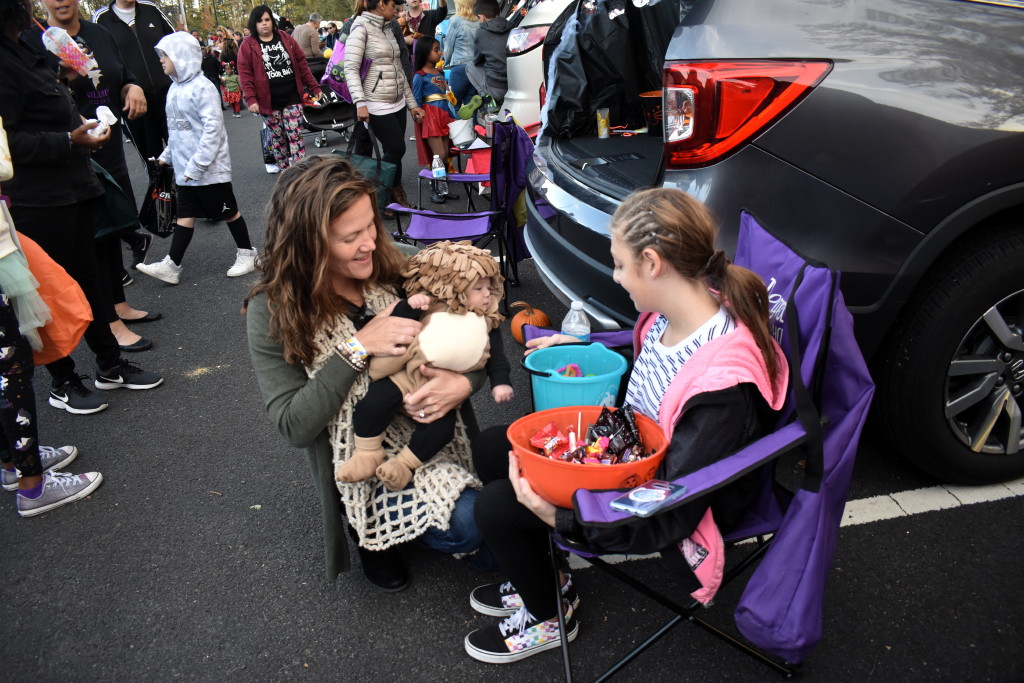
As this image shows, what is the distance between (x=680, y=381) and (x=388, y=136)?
5.40 meters

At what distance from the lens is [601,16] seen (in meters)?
4.33

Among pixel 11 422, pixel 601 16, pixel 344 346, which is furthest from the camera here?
pixel 601 16

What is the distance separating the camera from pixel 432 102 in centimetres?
725

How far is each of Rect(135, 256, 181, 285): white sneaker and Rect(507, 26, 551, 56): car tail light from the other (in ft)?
10.2

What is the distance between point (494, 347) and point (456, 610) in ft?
2.81

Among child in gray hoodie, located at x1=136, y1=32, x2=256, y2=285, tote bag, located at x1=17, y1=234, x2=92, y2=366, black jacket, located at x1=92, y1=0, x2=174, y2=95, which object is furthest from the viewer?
black jacket, located at x1=92, y1=0, x2=174, y2=95

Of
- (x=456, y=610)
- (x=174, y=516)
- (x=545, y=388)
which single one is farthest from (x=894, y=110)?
(x=174, y=516)

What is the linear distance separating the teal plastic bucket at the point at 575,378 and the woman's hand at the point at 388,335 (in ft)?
1.15

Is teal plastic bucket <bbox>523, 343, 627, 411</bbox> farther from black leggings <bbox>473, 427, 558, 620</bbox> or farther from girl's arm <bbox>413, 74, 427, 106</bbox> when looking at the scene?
girl's arm <bbox>413, 74, 427, 106</bbox>

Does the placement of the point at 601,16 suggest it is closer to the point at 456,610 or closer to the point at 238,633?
the point at 456,610

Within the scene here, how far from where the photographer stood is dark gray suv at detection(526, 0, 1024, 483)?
2.10 meters

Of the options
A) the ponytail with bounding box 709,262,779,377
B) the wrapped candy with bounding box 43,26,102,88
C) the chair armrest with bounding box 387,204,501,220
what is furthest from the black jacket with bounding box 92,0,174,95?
the ponytail with bounding box 709,262,779,377

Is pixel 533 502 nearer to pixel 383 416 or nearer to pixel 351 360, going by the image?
pixel 383 416

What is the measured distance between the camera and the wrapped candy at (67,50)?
13.6ft
